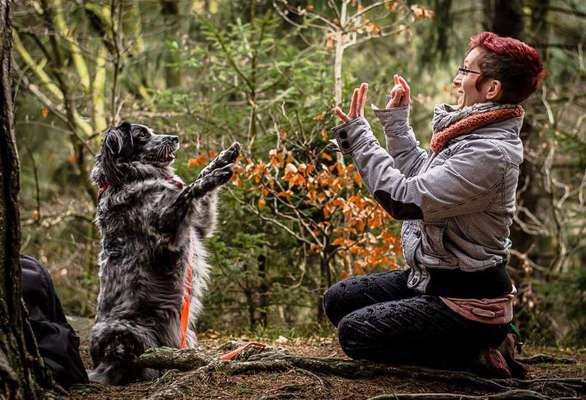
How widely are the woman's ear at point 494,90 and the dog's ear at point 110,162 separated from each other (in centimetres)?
232

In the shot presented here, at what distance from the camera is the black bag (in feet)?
11.6

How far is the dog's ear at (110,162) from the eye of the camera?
4531 mm

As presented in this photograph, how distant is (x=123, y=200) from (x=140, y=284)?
0.52 meters

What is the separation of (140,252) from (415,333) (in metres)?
1.81

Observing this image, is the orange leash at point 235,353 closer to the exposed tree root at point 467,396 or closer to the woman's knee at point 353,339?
the woman's knee at point 353,339

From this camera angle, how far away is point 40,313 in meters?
3.69

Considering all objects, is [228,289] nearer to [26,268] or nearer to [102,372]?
[102,372]

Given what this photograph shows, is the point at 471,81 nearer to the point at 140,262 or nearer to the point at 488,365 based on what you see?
the point at 488,365

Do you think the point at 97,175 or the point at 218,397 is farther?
the point at 97,175

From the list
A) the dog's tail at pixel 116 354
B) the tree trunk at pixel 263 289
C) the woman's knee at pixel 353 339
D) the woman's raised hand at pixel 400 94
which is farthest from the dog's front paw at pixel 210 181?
the tree trunk at pixel 263 289

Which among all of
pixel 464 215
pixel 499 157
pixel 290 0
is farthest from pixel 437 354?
pixel 290 0

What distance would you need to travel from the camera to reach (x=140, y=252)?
4.40 metres

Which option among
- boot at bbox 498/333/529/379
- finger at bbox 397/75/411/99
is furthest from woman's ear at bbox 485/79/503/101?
boot at bbox 498/333/529/379

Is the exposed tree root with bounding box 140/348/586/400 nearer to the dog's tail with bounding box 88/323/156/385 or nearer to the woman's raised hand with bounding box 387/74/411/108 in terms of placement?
the dog's tail with bounding box 88/323/156/385
